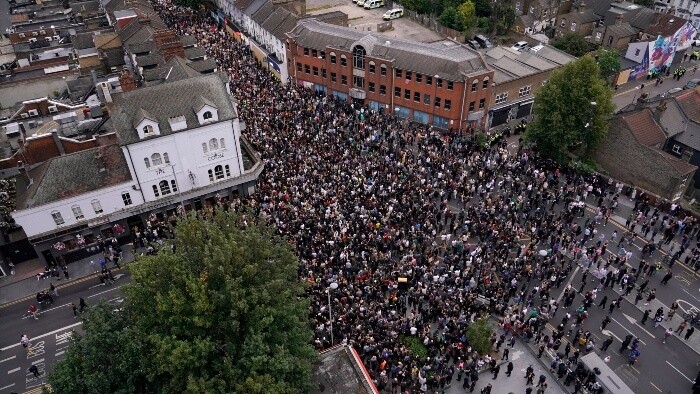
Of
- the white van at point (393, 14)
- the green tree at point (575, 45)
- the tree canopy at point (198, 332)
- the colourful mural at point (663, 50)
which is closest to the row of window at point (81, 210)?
the tree canopy at point (198, 332)

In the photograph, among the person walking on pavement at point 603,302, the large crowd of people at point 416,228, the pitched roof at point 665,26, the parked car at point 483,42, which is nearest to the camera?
the large crowd of people at point 416,228

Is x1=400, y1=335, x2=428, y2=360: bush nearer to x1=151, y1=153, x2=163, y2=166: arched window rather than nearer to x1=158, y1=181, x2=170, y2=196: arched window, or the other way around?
x1=158, y1=181, x2=170, y2=196: arched window

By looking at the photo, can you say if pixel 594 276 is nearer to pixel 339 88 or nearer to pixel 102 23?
pixel 339 88

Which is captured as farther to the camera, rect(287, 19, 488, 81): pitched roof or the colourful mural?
the colourful mural

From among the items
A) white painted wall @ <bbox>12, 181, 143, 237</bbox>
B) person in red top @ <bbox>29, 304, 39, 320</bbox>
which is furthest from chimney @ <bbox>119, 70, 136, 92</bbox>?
person in red top @ <bbox>29, 304, 39, 320</bbox>

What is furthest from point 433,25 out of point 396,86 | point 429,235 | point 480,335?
point 480,335

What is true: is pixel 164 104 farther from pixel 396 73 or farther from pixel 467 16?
pixel 467 16

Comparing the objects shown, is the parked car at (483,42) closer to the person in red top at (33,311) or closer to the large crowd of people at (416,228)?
the large crowd of people at (416,228)
